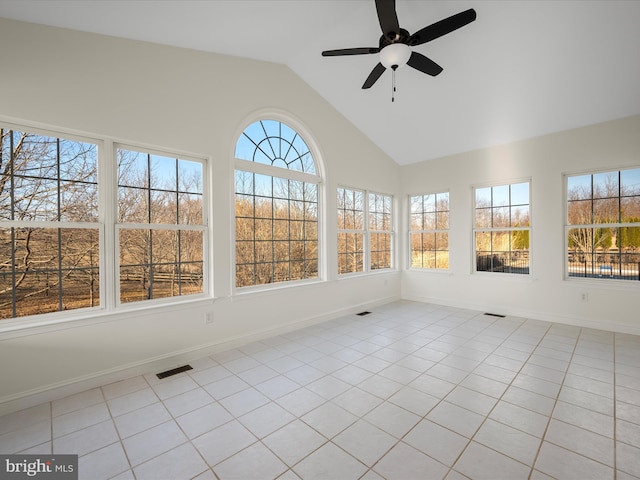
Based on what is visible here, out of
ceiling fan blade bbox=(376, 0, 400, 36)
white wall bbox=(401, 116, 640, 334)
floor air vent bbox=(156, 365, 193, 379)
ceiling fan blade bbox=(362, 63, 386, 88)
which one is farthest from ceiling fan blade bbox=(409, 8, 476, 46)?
floor air vent bbox=(156, 365, 193, 379)

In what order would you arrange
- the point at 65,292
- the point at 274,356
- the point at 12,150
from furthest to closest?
the point at 274,356
the point at 65,292
the point at 12,150

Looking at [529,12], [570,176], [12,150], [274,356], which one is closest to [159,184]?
[12,150]

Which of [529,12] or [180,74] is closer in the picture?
[529,12]

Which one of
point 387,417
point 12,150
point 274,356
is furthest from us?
point 274,356

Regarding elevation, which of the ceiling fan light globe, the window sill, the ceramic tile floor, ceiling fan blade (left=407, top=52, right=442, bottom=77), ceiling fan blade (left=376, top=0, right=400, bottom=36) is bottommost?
the ceramic tile floor

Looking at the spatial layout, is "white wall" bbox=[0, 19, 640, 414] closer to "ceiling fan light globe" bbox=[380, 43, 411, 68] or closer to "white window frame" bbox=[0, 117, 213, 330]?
"white window frame" bbox=[0, 117, 213, 330]

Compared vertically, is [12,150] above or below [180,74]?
below

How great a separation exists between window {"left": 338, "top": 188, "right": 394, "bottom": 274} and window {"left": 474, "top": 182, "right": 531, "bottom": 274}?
1581 mm

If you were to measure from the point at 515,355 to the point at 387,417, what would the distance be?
1.95 meters

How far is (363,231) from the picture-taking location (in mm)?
5234

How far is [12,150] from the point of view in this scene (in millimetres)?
2293

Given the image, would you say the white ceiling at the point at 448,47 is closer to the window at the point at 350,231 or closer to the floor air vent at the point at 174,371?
the window at the point at 350,231

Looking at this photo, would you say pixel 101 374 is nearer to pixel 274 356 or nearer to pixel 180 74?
pixel 274 356

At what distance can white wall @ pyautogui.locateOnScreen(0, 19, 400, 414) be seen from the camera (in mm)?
2264
